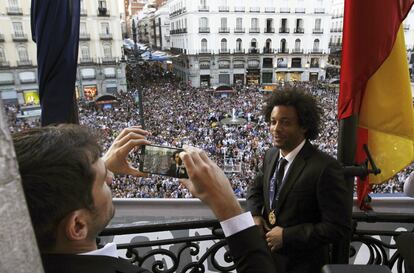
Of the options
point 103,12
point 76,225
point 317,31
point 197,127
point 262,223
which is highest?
point 103,12

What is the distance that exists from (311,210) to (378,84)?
2.49 ft

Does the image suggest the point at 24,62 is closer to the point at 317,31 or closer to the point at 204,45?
the point at 204,45

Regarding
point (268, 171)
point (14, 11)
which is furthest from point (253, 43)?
point (268, 171)

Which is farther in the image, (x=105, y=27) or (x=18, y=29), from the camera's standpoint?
(x=105, y=27)

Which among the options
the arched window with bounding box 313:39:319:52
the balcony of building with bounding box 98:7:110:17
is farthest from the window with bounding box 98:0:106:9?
the arched window with bounding box 313:39:319:52

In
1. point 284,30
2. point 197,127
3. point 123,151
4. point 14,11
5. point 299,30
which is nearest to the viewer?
point 123,151

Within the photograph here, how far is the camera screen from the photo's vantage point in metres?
1.03

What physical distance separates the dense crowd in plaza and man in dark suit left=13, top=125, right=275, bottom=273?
395 cm

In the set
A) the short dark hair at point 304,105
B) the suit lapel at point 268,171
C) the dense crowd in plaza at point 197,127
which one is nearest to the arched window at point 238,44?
the dense crowd in plaza at point 197,127

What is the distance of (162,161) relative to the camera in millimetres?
1095

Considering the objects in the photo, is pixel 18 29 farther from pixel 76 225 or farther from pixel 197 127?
pixel 76 225

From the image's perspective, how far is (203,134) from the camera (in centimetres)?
1264

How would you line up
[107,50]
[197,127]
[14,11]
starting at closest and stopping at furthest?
[14,11] < [197,127] < [107,50]

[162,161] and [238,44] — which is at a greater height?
[238,44]
